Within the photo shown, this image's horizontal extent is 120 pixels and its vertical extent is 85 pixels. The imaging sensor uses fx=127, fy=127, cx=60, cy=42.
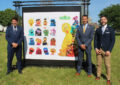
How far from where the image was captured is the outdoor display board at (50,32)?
5035 millimetres

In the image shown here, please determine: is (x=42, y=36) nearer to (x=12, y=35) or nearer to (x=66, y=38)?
(x=66, y=38)

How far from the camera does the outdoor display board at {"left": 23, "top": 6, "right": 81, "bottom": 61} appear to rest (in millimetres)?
5035

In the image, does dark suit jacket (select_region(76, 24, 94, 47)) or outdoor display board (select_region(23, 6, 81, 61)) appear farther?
outdoor display board (select_region(23, 6, 81, 61))

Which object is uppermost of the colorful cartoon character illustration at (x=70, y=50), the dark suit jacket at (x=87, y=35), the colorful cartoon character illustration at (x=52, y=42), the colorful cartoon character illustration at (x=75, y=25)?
the colorful cartoon character illustration at (x=75, y=25)

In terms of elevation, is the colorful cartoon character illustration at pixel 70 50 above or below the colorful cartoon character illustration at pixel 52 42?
below

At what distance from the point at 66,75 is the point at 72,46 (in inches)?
46.7

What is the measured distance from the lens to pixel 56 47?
5223 mm

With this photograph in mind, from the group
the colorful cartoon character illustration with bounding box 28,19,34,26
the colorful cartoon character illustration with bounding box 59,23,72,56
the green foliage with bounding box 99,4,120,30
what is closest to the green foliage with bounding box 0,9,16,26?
the green foliage with bounding box 99,4,120,30

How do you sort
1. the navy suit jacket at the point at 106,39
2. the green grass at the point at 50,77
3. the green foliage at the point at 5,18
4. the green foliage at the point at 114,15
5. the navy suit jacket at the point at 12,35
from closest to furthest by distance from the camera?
the navy suit jacket at the point at 106,39 → the green grass at the point at 50,77 → the navy suit jacket at the point at 12,35 → the green foliage at the point at 114,15 → the green foliage at the point at 5,18

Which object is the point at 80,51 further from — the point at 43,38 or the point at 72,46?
the point at 43,38

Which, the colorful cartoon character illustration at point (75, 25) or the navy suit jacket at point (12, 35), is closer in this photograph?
the navy suit jacket at point (12, 35)

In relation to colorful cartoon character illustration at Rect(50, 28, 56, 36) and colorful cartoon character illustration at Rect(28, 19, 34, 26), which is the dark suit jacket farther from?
colorful cartoon character illustration at Rect(28, 19, 34, 26)

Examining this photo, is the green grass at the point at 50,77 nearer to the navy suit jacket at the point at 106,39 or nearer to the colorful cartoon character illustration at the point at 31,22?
the navy suit jacket at the point at 106,39

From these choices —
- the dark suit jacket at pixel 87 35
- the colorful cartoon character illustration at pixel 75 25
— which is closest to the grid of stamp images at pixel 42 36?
the colorful cartoon character illustration at pixel 75 25
